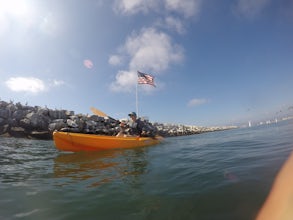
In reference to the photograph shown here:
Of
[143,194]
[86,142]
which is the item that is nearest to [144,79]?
[86,142]

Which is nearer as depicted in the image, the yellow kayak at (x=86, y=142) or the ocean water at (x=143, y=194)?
the ocean water at (x=143, y=194)

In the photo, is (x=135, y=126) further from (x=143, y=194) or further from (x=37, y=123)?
(x=37, y=123)

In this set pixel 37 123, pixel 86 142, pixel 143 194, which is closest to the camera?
pixel 143 194

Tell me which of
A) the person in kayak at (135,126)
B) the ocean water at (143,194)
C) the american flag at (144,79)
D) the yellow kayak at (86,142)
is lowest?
the ocean water at (143,194)

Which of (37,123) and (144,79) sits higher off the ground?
(144,79)

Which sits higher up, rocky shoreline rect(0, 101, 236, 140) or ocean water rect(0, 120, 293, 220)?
rocky shoreline rect(0, 101, 236, 140)

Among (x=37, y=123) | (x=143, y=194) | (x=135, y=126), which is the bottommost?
(x=143, y=194)

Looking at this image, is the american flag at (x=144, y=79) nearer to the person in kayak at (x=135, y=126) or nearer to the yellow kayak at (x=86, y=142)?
the person in kayak at (x=135, y=126)

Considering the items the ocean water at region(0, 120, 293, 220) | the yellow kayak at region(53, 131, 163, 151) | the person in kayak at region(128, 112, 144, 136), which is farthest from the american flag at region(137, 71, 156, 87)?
the ocean water at region(0, 120, 293, 220)

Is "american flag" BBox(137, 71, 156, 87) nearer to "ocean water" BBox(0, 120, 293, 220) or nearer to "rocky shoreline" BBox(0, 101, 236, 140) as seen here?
"rocky shoreline" BBox(0, 101, 236, 140)

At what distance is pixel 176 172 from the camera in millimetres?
5113

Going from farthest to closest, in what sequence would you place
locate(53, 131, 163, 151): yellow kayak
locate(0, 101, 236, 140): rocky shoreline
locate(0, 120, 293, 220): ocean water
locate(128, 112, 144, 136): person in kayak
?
locate(0, 101, 236, 140): rocky shoreline
locate(128, 112, 144, 136): person in kayak
locate(53, 131, 163, 151): yellow kayak
locate(0, 120, 293, 220): ocean water

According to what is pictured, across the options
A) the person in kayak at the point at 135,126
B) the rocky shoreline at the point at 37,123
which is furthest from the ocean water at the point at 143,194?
the rocky shoreline at the point at 37,123

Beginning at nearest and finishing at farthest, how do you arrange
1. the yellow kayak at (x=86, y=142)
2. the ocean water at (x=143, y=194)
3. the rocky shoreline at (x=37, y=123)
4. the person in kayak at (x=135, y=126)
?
1. the ocean water at (x=143, y=194)
2. the yellow kayak at (x=86, y=142)
3. the person in kayak at (x=135, y=126)
4. the rocky shoreline at (x=37, y=123)
